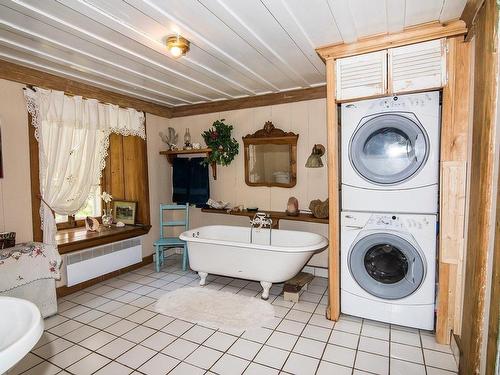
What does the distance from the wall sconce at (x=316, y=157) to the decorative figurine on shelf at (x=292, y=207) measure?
47 cm

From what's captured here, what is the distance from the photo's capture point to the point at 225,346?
2.22 m

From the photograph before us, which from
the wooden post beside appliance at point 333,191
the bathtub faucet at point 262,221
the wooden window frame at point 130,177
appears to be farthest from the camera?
the wooden window frame at point 130,177

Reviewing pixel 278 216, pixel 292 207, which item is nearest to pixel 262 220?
pixel 278 216

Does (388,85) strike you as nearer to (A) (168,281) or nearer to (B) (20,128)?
(A) (168,281)

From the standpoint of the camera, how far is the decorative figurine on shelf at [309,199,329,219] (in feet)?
10.8

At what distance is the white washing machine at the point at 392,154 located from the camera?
2.20 metres

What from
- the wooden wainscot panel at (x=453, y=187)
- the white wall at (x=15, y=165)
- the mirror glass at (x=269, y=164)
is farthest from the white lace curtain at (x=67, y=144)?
the wooden wainscot panel at (x=453, y=187)

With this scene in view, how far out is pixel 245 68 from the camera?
2840 millimetres

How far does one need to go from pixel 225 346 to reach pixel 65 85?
10.1 ft

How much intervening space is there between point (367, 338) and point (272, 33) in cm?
250

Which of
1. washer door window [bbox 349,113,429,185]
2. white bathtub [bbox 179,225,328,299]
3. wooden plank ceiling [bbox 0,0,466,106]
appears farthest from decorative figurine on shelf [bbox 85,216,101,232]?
washer door window [bbox 349,113,429,185]

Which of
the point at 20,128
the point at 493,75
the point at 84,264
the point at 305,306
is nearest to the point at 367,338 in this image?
the point at 305,306

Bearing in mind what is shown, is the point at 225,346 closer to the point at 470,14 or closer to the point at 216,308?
the point at 216,308

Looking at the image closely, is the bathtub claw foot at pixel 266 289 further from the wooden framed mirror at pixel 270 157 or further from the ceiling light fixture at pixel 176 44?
the ceiling light fixture at pixel 176 44
